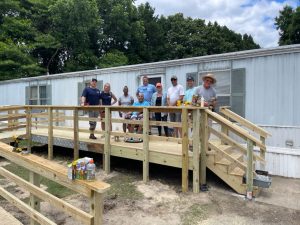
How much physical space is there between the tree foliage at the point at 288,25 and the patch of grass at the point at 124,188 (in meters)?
21.4

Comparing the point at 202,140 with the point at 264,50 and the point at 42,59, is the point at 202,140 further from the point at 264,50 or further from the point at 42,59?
the point at 42,59

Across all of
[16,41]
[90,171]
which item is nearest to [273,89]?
[90,171]

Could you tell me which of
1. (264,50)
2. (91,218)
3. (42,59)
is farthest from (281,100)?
(42,59)

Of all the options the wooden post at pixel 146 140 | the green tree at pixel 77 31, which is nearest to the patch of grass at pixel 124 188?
the wooden post at pixel 146 140

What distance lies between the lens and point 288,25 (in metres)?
24.8

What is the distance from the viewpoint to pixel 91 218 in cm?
235

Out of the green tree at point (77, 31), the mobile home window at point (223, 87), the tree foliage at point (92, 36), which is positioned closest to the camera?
the mobile home window at point (223, 87)

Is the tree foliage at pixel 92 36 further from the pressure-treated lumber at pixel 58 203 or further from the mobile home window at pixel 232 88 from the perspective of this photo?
the pressure-treated lumber at pixel 58 203

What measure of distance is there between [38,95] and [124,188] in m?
8.95

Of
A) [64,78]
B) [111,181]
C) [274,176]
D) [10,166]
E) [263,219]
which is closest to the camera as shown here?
[263,219]

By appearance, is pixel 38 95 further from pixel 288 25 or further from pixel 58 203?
pixel 288 25

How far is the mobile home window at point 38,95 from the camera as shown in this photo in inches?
482

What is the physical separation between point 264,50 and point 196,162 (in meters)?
3.29

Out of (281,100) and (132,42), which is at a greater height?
(132,42)
